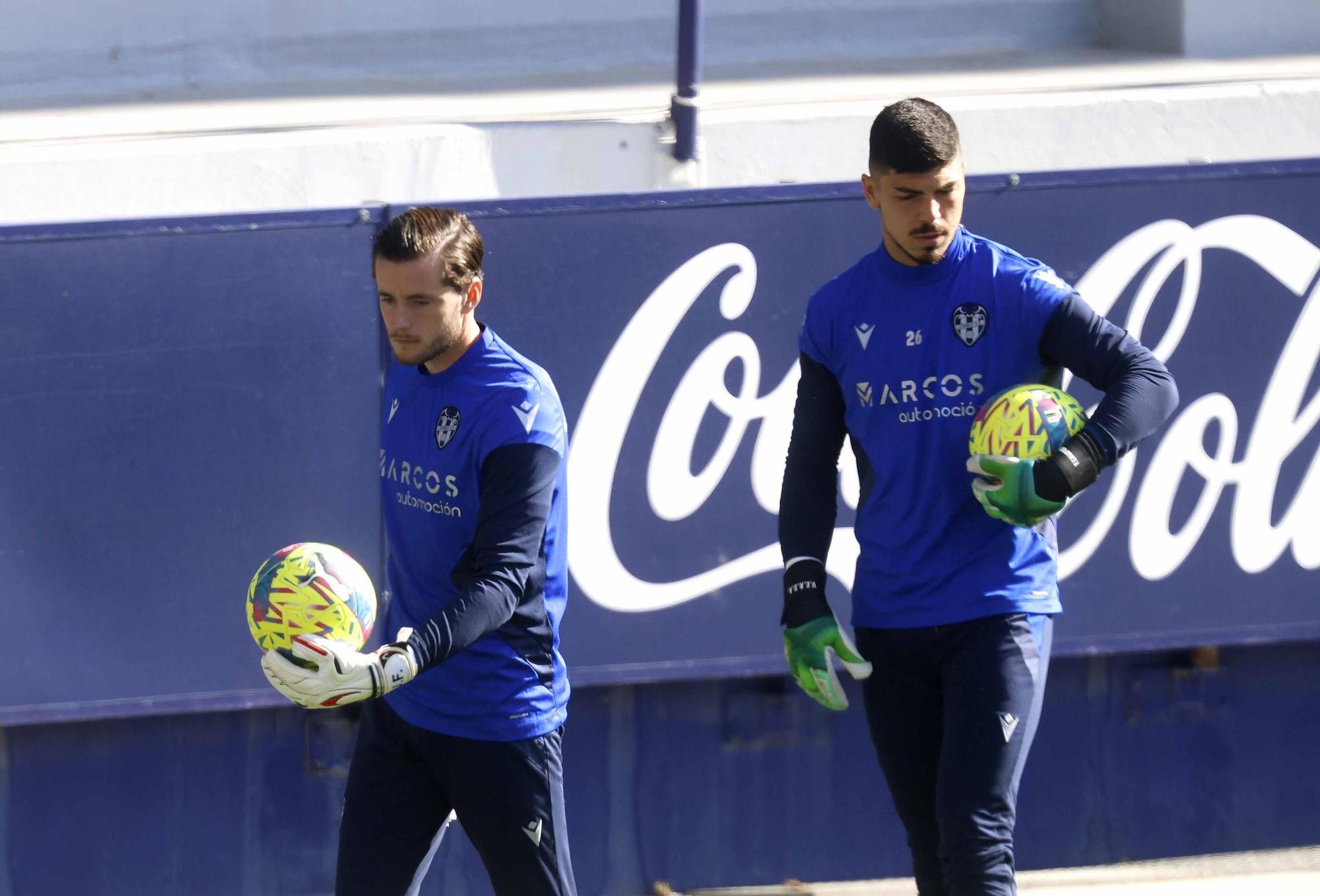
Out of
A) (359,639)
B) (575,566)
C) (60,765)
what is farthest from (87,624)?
(359,639)

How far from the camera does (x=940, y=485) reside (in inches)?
149

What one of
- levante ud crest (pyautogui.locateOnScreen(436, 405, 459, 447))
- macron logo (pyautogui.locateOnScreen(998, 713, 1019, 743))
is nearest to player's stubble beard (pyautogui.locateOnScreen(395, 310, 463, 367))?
levante ud crest (pyautogui.locateOnScreen(436, 405, 459, 447))

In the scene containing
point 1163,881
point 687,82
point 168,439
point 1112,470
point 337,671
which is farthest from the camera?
point 687,82

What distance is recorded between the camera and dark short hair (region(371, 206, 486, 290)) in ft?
11.4

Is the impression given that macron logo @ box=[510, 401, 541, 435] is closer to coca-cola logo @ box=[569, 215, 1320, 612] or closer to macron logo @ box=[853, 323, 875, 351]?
macron logo @ box=[853, 323, 875, 351]

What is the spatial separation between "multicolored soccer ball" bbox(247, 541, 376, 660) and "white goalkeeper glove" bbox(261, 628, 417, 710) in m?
0.07

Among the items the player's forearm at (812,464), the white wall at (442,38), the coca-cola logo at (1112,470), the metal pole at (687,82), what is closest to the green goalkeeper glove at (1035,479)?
the player's forearm at (812,464)

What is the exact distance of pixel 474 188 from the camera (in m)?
6.64

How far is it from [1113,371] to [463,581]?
1437mm

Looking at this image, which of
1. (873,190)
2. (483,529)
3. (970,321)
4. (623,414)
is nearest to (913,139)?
(873,190)

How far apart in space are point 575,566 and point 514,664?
1628mm

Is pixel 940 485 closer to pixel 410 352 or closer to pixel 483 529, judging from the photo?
pixel 483 529

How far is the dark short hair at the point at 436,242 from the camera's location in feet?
11.4

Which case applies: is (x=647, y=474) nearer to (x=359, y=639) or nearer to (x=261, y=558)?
(x=261, y=558)
